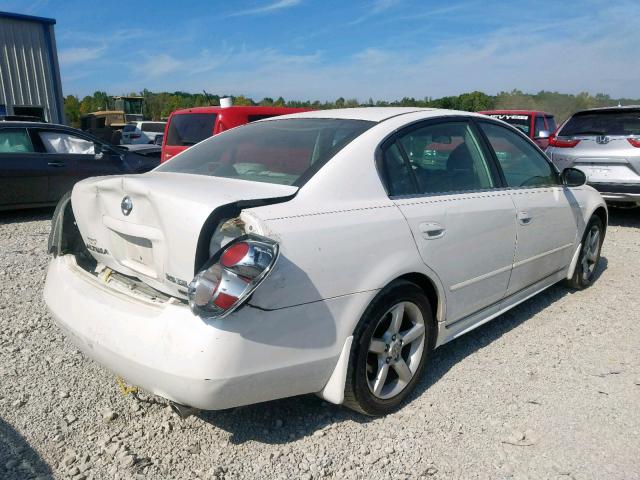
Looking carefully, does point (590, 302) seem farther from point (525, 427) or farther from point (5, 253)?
point (5, 253)

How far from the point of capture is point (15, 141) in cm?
727

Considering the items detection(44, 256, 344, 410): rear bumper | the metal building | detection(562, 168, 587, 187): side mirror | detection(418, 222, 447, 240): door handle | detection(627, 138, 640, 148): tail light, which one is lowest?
detection(44, 256, 344, 410): rear bumper

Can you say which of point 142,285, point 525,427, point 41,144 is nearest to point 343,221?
point 142,285

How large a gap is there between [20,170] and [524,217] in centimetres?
670

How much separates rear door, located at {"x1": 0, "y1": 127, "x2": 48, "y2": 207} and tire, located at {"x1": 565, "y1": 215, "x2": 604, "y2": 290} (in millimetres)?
6867

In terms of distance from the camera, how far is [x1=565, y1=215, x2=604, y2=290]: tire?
173 inches

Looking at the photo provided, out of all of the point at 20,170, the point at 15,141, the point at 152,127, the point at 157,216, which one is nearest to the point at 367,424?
the point at 157,216

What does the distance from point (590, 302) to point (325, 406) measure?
2.73m

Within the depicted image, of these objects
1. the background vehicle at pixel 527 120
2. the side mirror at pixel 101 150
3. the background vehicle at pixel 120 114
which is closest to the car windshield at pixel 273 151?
the side mirror at pixel 101 150

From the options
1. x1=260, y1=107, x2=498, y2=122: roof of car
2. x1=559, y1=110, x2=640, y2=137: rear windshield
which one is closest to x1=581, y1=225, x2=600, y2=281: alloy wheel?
x1=260, y1=107, x2=498, y2=122: roof of car

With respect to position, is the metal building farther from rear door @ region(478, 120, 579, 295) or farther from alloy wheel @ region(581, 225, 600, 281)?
alloy wheel @ region(581, 225, 600, 281)

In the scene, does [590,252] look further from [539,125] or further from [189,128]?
[539,125]

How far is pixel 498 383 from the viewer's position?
115 inches

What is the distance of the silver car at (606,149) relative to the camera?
663 centimetres
